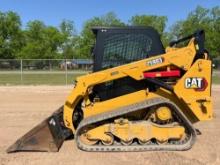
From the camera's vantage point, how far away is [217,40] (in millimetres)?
63906

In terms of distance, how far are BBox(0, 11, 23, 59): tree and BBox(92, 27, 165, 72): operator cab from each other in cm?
6455

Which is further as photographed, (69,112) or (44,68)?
(44,68)

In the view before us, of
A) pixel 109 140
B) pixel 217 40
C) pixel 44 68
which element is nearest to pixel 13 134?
pixel 109 140

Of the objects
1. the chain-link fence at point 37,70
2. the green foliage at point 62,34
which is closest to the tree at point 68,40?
the green foliage at point 62,34

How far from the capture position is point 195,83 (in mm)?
7633

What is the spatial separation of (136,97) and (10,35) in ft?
226

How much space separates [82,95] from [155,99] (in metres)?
1.25

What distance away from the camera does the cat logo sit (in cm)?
763

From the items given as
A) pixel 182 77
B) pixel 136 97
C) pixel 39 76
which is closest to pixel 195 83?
pixel 182 77

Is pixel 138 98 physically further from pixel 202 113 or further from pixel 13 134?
pixel 13 134

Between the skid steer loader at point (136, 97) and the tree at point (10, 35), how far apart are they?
64.6 metres

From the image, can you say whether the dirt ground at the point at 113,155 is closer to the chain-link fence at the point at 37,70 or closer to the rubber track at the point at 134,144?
the rubber track at the point at 134,144

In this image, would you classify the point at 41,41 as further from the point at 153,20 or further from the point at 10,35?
the point at 153,20

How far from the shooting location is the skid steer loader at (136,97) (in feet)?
24.9
